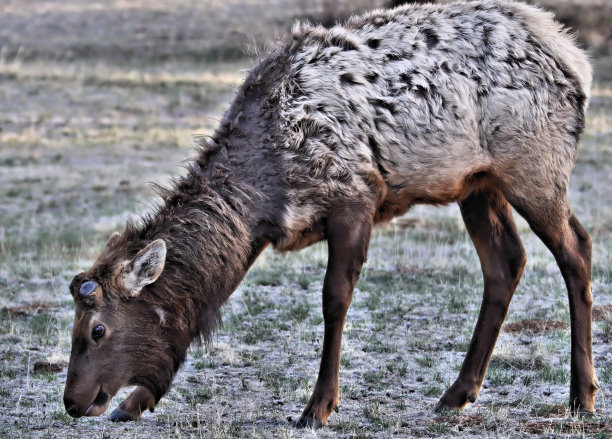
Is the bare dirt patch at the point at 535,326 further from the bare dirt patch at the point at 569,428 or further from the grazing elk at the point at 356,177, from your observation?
the bare dirt patch at the point at 569,428

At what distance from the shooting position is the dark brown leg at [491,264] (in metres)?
7.21

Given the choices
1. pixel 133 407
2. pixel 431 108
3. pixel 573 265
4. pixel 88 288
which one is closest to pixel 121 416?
pixel 133 407

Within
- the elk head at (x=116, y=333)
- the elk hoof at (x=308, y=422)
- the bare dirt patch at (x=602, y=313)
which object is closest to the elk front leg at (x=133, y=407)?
the elk head at (x=116, y=333)

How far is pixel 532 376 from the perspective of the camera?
767 cm

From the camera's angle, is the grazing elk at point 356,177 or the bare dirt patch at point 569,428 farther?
the grazing elk at point 356,177

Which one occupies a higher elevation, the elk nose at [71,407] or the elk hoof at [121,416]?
the elk nose at [71,407]

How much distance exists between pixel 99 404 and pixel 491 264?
3.23 metres

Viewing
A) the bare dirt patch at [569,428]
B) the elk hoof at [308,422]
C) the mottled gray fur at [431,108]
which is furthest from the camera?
the mottled gray fur at [431,108]

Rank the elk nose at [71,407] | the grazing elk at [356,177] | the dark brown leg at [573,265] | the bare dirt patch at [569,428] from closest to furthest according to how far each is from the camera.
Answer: the elk nose at [71,407] < the bare dirt patch at [569,428] < the grazing elk at [356,177] < the dark brown leg at [573,265]

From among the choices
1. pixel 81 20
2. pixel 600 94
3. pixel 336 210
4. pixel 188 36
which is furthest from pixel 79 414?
pixel 81 20

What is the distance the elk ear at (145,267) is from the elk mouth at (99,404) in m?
0.66

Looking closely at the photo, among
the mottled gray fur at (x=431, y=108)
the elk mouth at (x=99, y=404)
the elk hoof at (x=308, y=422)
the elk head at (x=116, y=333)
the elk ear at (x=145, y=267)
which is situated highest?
the mottled gray fur at (x=431, y=108)

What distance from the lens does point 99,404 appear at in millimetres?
6008

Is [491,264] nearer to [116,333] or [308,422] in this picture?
[308,422]
